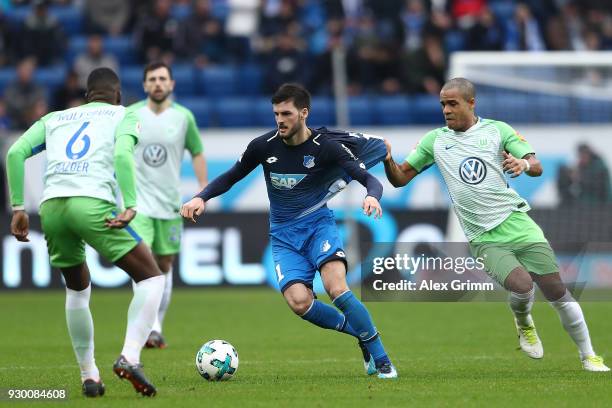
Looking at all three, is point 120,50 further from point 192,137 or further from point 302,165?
point 302,165

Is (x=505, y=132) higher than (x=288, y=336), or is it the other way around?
(x=505, y=132)

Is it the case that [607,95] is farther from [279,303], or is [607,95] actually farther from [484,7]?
[279,303]

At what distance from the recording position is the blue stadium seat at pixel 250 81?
22344mm

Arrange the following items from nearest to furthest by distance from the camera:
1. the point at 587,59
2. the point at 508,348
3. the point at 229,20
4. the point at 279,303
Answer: the point at 508,348 → the point at 279,303 → the point at 587,59 → the point at 229,20

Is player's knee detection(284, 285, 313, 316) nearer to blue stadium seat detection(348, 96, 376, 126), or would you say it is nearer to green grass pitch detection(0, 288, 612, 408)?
green grass pitch detection(0, 288, 612, 408)

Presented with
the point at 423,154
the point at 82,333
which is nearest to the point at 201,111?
the point at 423,154

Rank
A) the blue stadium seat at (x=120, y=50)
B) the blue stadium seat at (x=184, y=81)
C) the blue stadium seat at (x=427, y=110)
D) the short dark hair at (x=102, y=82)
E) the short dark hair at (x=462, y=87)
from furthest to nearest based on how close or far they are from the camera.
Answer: the blue stadium seat at (x=120, y=50) → the blue stadium seat at (x=184, y=81) → the blue stadium seat at (x=427, y=110) → the short dark hair at (x=462, y=87) → the short dark hair at (x=102, y=82)

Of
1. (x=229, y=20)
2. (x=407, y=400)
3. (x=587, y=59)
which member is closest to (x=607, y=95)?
(x=587, y=59)

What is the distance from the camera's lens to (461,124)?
970 cm

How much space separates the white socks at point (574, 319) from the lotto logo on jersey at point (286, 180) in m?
2.28

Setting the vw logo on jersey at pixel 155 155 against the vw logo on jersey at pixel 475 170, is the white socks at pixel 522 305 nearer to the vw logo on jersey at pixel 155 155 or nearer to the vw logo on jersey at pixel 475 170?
the vw logo on jersey at pixel 475 170

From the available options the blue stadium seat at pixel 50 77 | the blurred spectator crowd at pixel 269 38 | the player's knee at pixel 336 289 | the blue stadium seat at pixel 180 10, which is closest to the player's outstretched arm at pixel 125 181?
the player's knee at pixel 336 289

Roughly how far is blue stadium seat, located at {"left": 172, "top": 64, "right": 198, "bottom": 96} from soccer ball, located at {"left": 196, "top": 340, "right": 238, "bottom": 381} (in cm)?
1336

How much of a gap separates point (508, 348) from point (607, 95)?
903 centimetres
